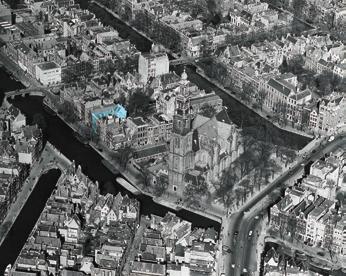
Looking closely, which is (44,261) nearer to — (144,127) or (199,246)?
(199,246)

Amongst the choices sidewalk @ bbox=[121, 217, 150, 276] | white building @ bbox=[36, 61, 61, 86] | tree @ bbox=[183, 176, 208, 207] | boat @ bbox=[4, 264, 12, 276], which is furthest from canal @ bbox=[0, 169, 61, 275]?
white building @ bbox=[36, 61, 61, 86]

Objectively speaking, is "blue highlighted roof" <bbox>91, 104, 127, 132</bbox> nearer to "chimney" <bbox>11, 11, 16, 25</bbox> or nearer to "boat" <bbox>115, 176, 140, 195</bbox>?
"boat" <bbox>115, 176, 140, 195</bbox>

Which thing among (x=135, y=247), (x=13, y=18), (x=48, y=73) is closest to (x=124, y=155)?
(x=135, y=247)

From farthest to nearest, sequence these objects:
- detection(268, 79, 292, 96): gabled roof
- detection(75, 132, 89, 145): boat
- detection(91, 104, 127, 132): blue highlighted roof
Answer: detection(268, 79, 292, 96): gabled roof → detection(91, 104, 127, 132): blue highlighted roof → detection(75, 132, 89, 145): boat

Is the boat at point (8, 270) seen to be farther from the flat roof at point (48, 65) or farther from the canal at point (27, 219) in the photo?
the flat roof at point (48, 65)

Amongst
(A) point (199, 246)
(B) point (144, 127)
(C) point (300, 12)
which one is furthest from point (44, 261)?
(C) point (300, 12)

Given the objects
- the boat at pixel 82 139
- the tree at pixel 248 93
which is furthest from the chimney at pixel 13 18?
the tree at pixel 248 93
